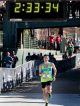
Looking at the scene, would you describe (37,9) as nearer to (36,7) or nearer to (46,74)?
(36,7)

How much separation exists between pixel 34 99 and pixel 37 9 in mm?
4289

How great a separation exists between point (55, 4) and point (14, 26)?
24961 millimetres

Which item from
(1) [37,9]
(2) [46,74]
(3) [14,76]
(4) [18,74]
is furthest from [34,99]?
(4) [18,74]

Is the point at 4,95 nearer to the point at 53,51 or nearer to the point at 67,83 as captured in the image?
the point at 67,83

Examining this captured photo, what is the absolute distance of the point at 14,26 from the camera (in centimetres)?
4469

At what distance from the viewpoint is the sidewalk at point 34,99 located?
21.5m

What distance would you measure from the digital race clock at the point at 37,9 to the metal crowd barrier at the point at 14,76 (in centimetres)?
646

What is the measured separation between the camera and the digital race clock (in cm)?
1991

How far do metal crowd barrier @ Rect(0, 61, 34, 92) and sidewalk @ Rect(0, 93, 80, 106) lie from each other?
1.36m

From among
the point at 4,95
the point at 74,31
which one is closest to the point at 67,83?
the point at 4,95

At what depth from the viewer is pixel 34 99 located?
2284 cm

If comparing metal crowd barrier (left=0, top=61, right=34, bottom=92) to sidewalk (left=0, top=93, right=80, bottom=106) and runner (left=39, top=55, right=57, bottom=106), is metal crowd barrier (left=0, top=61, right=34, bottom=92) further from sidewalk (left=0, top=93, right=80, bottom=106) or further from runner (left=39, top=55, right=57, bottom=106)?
runner (left=39, top=55, right=57, bottom=106)

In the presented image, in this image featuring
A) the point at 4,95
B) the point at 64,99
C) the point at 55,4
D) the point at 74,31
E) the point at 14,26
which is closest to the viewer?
the point at 55,4

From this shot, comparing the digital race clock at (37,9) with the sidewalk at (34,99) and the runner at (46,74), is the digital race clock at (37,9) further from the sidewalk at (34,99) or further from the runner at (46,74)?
the sidewalk at (34,99)
